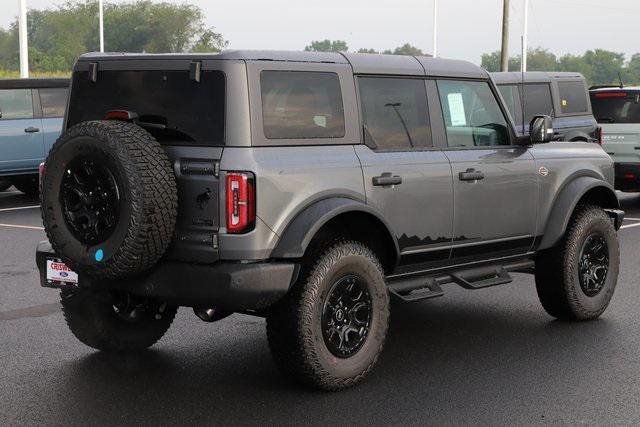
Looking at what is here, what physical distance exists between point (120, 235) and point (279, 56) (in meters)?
1.36

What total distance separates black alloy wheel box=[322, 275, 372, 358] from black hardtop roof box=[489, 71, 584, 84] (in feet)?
37.5

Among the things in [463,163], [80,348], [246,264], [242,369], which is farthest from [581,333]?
[80,348]

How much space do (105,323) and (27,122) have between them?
1045 centimetres

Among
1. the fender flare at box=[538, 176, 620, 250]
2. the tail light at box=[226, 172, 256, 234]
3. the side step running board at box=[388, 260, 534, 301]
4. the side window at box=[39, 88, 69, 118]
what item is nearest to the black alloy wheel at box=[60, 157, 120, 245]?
the tail light at box=[226, 172, 256, 234]

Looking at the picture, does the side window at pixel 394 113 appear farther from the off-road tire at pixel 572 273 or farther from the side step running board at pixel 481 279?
the off-road tire at pixel 572 273

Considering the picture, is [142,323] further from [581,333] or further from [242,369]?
[581,333]

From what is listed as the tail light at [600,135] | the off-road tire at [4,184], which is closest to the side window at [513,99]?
the tail light at [600,135]

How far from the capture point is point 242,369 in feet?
20.6

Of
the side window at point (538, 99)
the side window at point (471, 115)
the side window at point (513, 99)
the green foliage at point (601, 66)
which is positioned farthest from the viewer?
the green foliage at point (601, 66)

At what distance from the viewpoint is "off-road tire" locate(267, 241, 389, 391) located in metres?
5.61

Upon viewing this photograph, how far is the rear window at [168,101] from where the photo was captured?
18.1 feet

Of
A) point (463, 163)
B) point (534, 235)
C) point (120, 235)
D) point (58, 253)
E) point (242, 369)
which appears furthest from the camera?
point (534, 235)

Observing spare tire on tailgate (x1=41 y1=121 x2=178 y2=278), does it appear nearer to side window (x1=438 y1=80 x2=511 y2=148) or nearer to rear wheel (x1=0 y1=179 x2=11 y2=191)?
side window (x1=438 y1=80 x2=511 y2=148)

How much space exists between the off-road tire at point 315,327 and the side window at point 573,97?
12.7m
